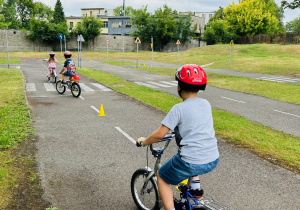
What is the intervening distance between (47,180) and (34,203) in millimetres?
793

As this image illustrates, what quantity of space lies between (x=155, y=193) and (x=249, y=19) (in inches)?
2671

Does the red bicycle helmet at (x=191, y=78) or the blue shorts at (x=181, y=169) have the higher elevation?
the red bicycle helmet at (x=191, y=78)

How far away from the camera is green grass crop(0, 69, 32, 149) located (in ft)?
22.9

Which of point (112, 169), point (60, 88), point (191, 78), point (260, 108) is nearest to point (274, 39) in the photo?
point (260, 108)

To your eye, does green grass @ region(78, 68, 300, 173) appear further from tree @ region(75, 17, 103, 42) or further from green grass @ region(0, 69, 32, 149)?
tree @ region(75, 17, 103, 42)

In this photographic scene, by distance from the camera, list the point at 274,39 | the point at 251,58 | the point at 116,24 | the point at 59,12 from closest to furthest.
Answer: the point at 251,58 → the point at 274,39 → the point at 59,12 → the point at 116,24

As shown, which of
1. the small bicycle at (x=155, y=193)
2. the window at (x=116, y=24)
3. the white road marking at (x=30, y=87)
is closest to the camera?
the small bicycle at (x=155, y=193)

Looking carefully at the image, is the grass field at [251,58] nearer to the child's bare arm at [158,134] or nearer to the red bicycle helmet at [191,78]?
the red bicycle helmet at [191,78]

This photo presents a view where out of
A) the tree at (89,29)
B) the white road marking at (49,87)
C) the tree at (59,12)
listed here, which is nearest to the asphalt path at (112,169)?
the white road marking at (49,87)

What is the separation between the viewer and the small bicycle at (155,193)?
299 centimetres

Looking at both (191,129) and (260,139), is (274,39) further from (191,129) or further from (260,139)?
(191,129)

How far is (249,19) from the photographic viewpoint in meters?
64.6

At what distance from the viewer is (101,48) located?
6378 cm

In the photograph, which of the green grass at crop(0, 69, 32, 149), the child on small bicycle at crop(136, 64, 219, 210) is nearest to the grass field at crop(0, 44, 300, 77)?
the green grass at crop(0, 69, 32, 149)
